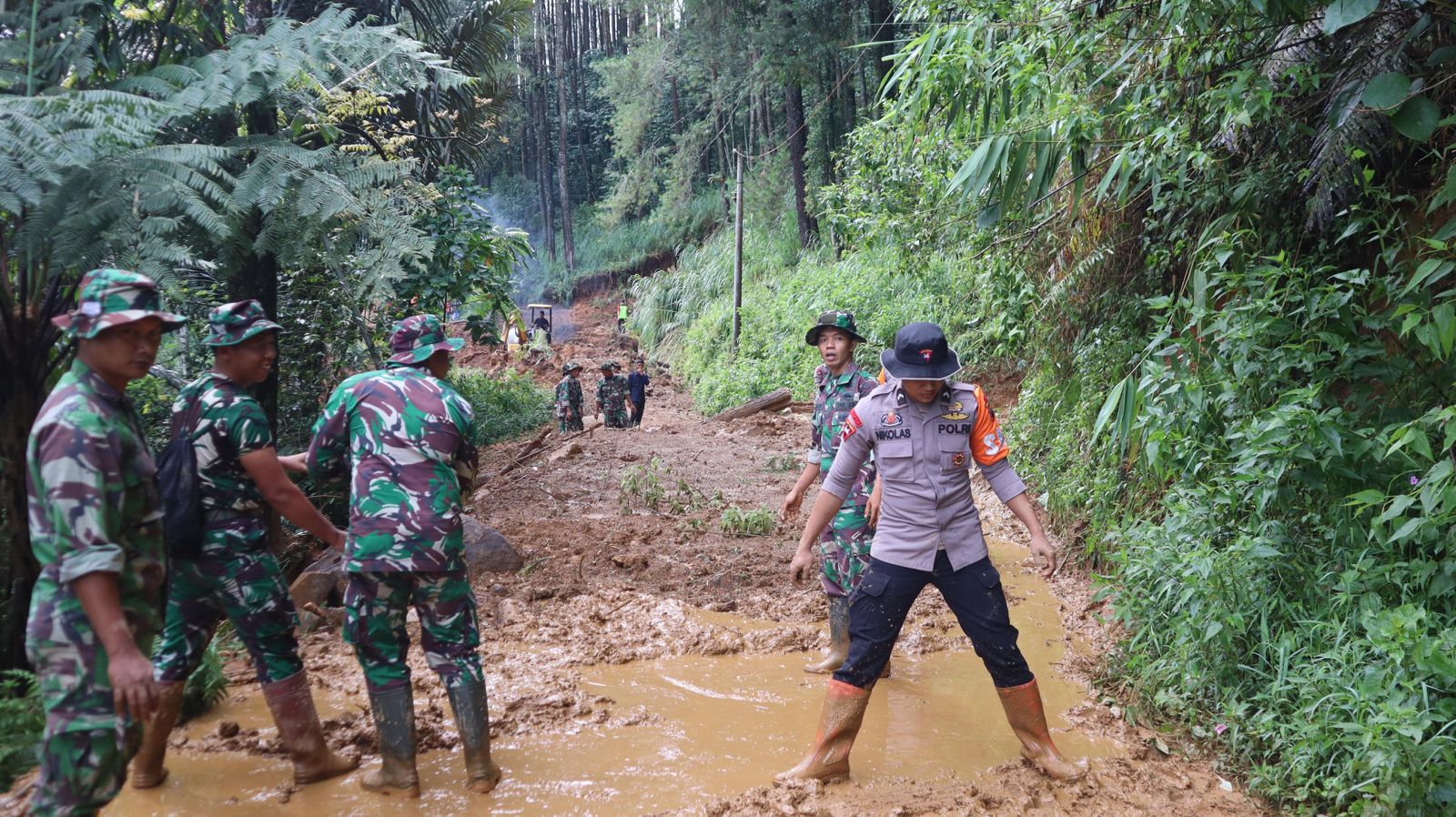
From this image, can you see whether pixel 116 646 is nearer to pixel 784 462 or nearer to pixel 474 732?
pixel 474 732

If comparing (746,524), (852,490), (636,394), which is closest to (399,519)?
(852,490)

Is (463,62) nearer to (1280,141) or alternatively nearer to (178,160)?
(178,160)

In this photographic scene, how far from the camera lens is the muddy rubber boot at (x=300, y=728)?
151 inches

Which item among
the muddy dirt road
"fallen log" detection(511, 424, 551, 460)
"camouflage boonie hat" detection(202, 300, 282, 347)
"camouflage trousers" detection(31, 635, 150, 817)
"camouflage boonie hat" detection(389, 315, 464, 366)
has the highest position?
"camouflage boonie hat" detection(202, 300, 282, 347)

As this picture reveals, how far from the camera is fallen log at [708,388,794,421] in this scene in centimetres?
1694

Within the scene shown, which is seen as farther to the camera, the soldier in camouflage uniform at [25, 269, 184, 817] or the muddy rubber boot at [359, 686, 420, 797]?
the muddy rubber boot at [359, 686, 420, 797]

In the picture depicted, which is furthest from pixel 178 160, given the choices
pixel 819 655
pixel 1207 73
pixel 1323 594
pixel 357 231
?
pixel 1323 594

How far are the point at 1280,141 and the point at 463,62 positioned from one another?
10.3 metres

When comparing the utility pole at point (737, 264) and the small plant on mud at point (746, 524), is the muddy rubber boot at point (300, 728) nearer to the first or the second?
the small plant on mud at point (746, 524)

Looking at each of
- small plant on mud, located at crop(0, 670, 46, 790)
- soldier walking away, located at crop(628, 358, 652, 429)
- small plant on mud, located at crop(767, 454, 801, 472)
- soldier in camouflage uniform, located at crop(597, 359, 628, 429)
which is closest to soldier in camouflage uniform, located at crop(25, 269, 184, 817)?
small plant on mud, located at crop(0, 670, 46, 790)

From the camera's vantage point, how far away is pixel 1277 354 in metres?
4.35

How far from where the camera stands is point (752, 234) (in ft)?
90.1

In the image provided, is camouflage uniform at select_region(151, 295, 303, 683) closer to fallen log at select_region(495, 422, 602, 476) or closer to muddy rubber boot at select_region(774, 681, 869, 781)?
muddy rubber boot at select_region(774, 681, 869, 781)

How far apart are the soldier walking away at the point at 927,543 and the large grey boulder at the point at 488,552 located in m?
3.73
